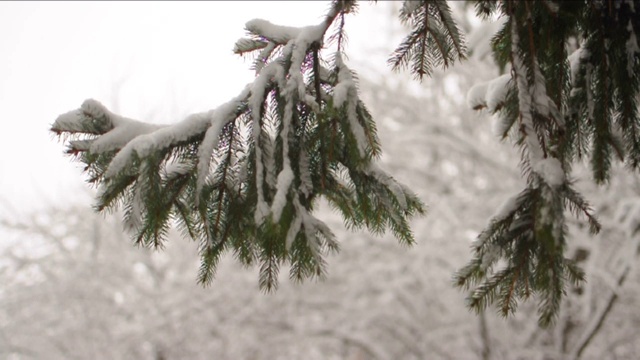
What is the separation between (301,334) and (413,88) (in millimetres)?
5135

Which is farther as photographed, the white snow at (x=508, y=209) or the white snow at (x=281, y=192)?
the white snow at (x=508, y=209)

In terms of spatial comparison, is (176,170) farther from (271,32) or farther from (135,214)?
(271,32)

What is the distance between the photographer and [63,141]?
5.01 ft

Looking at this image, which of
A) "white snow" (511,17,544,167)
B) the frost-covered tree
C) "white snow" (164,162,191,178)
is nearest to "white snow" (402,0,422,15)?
the frost-covered tree

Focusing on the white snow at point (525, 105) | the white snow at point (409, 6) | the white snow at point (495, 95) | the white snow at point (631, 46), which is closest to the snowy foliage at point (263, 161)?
the white snow at point (409, 6)

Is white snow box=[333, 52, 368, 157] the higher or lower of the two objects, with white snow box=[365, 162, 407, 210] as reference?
higher

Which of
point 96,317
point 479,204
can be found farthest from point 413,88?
point 96,317

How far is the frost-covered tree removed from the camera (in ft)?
4.69

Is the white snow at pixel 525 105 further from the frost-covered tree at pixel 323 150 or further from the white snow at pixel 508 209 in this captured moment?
the white snow at pixel 508 209

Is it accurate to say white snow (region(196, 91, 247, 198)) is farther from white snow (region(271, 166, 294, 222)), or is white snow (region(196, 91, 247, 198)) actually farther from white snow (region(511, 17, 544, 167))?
white snow (region(511, 17, 544, 167))

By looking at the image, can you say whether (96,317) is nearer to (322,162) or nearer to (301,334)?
(301,334)

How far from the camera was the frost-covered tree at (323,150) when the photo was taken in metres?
1.43

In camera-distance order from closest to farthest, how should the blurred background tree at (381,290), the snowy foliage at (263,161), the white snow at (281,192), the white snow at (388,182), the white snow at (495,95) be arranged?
the white snow at (281,192), the snowy foliage at (263,161), the white snow at (388,182), the white snow at (495,95), the blurred background tree at (381,290)

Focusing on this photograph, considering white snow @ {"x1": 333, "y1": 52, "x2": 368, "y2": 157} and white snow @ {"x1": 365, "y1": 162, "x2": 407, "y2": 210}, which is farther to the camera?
white snow @ {"x1": 365, "y1": 162, "x2": 407, "y2": 210}
